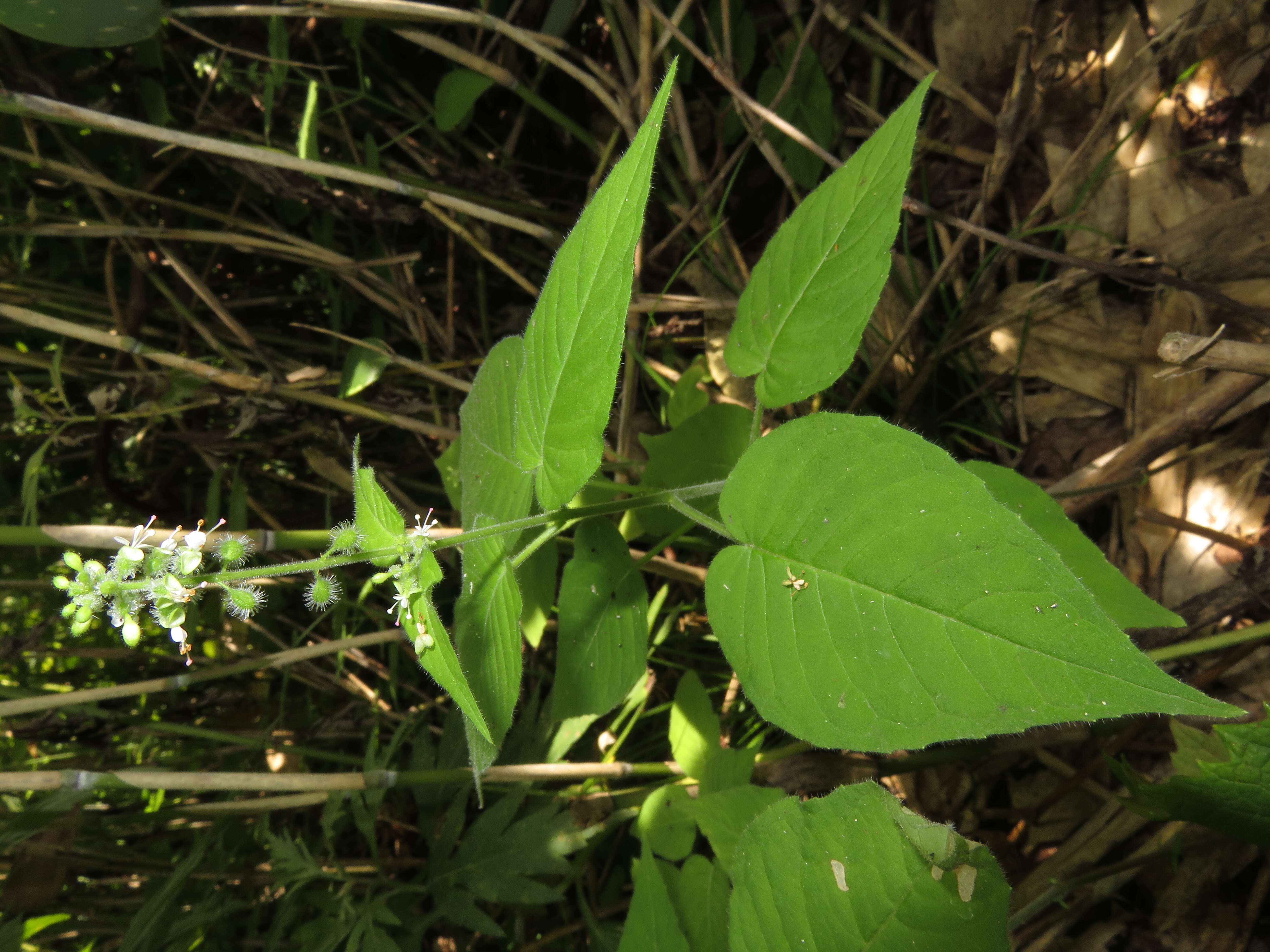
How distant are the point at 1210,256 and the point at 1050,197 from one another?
1.21ft

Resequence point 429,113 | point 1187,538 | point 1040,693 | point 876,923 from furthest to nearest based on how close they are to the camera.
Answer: point 429,113
point 1187,538
point 876,923
point 1040,693

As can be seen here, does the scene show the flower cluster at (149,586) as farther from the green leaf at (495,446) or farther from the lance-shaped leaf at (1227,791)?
the lance-shaped leaf at (1227,791)

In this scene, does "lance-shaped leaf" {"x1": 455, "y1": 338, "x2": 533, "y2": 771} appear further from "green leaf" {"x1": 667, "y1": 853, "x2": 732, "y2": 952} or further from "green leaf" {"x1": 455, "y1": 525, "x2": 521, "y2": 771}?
"green leaf" {"x1": 667, "y1": 853, "x2": 732, "y2": 952}

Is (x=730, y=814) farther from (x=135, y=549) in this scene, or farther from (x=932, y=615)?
(x=135, y=549)

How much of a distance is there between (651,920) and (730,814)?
269mm

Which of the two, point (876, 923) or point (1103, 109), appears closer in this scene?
point (876, 923)

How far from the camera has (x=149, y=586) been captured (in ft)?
2.93

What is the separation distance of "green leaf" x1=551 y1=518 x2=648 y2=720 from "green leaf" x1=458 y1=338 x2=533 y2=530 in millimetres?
169

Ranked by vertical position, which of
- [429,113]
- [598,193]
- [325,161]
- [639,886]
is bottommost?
[639,886]

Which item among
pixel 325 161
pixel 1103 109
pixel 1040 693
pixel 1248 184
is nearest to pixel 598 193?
pixel 1040 693

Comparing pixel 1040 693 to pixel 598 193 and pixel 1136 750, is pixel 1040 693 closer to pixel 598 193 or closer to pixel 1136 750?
pixel 598 193

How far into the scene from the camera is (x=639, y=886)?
137 cm

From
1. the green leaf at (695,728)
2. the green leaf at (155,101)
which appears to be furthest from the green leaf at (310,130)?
the green leaf at (695,728)

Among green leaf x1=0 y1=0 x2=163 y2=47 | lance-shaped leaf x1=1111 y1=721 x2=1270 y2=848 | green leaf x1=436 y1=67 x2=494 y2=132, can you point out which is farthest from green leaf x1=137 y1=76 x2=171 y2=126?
lance-shaped leaf x1=1111 y1=721 x2=1270 y2=848
